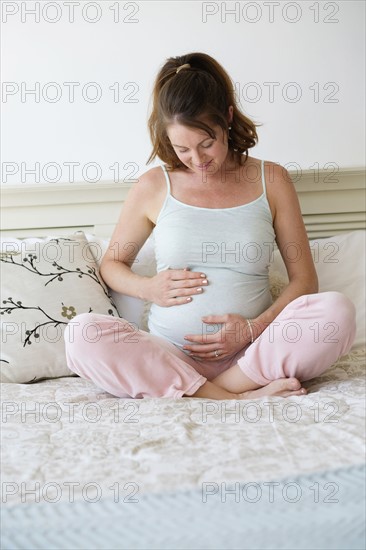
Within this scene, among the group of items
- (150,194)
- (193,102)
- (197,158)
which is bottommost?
(150,194)

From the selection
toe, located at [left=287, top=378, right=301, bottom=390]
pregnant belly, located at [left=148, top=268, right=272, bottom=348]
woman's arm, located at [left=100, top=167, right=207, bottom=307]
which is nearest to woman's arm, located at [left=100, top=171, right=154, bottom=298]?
woman's arm, located at [left=100, top=167, right=207, bottom=307]

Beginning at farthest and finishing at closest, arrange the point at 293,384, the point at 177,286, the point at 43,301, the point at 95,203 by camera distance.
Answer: the point at 95,203, the point at 43,301, the point at 177,286, the point at 293,384

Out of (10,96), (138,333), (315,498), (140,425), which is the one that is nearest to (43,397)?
(138,333)

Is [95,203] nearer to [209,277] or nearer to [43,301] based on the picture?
[43,301]

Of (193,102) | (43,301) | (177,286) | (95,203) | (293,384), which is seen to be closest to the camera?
(293,384)

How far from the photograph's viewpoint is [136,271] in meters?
2.00

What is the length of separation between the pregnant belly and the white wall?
65 centimetres

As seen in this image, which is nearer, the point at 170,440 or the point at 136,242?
the point at 170,440

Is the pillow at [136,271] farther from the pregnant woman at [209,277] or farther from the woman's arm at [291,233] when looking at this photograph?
the woman's arm at [291,233]

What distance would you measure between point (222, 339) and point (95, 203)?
2.54 ft

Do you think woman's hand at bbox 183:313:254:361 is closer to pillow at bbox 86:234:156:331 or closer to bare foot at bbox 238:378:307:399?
bare foot at bbox 238:378:307:399

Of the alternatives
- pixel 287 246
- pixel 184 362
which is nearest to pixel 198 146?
pixel 287 246

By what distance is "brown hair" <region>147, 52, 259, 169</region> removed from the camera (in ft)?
5.24

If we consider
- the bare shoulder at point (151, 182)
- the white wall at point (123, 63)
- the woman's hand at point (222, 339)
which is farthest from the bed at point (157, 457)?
the white wall at point (123, 63)
